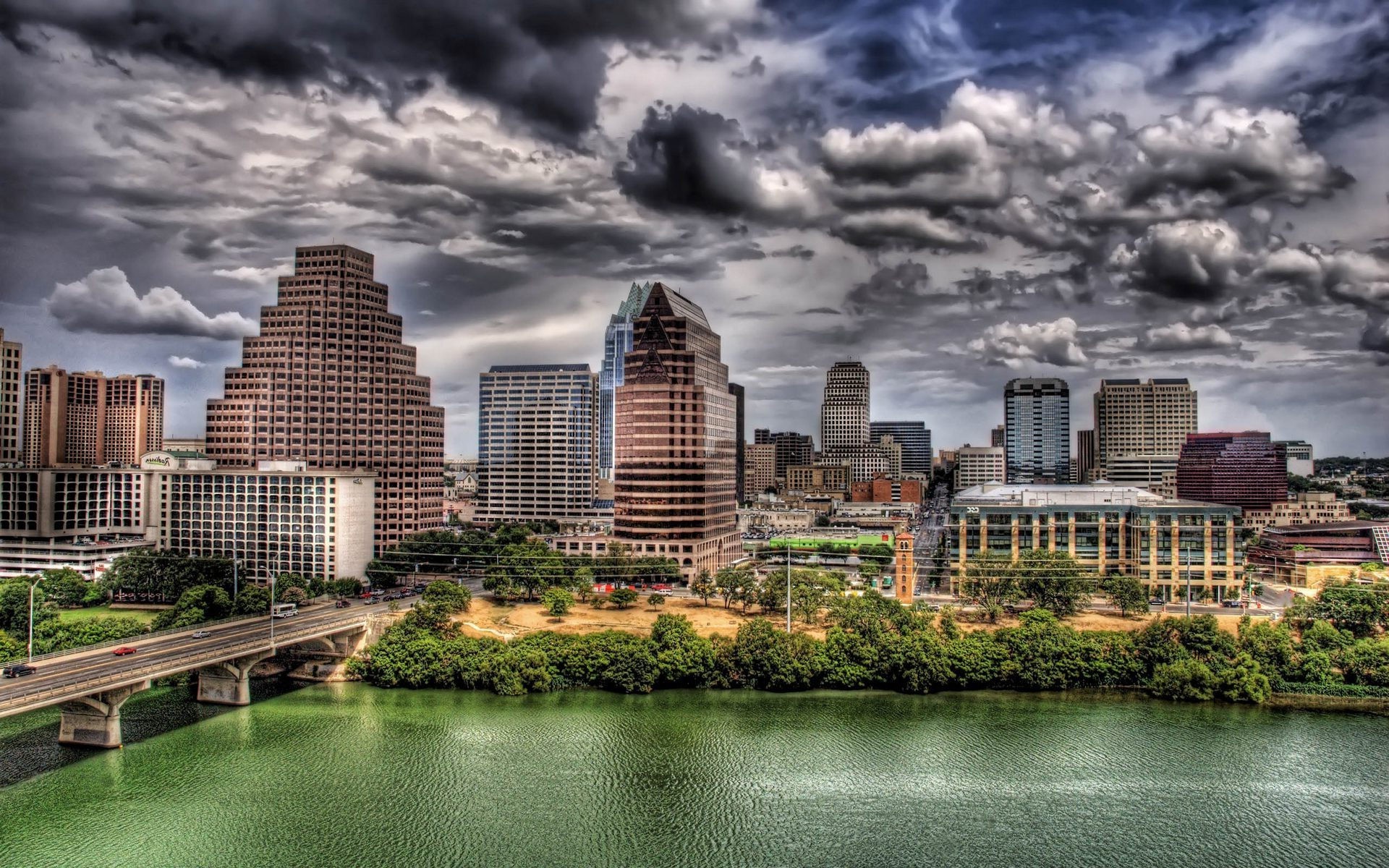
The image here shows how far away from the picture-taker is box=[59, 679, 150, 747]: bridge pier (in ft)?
193

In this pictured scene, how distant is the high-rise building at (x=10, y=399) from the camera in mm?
124062

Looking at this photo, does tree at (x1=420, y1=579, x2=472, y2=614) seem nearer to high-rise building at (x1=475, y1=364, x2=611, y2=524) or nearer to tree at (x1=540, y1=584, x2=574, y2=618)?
tree at (x1=540, y1=584, x2=574, y2=618)

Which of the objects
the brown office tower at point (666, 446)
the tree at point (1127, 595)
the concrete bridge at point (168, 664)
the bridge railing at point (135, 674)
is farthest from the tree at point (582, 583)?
the tree at point (1127, 595)

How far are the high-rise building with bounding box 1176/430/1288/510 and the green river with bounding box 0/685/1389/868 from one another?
120 meters

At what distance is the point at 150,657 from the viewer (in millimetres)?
67188

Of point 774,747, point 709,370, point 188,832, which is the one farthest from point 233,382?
point 774,747

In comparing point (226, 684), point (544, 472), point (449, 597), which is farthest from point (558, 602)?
point (544, 472)

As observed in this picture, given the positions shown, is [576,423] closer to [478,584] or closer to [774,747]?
[478,584]

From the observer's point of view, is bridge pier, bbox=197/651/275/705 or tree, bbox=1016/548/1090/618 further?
tree, bbox=1016/548/1090/618

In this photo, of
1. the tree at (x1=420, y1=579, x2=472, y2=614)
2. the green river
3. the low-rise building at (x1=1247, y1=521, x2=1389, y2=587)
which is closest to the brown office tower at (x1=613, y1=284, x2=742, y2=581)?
the tree at (x1=420, y1=579, x2=472, y2=614)

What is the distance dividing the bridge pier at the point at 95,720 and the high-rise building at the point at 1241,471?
173343mm

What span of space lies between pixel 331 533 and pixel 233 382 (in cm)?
2800

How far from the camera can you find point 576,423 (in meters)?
198

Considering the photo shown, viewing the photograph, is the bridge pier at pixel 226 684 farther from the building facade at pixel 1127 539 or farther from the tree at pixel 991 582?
the building facade at pixel 1127 539
